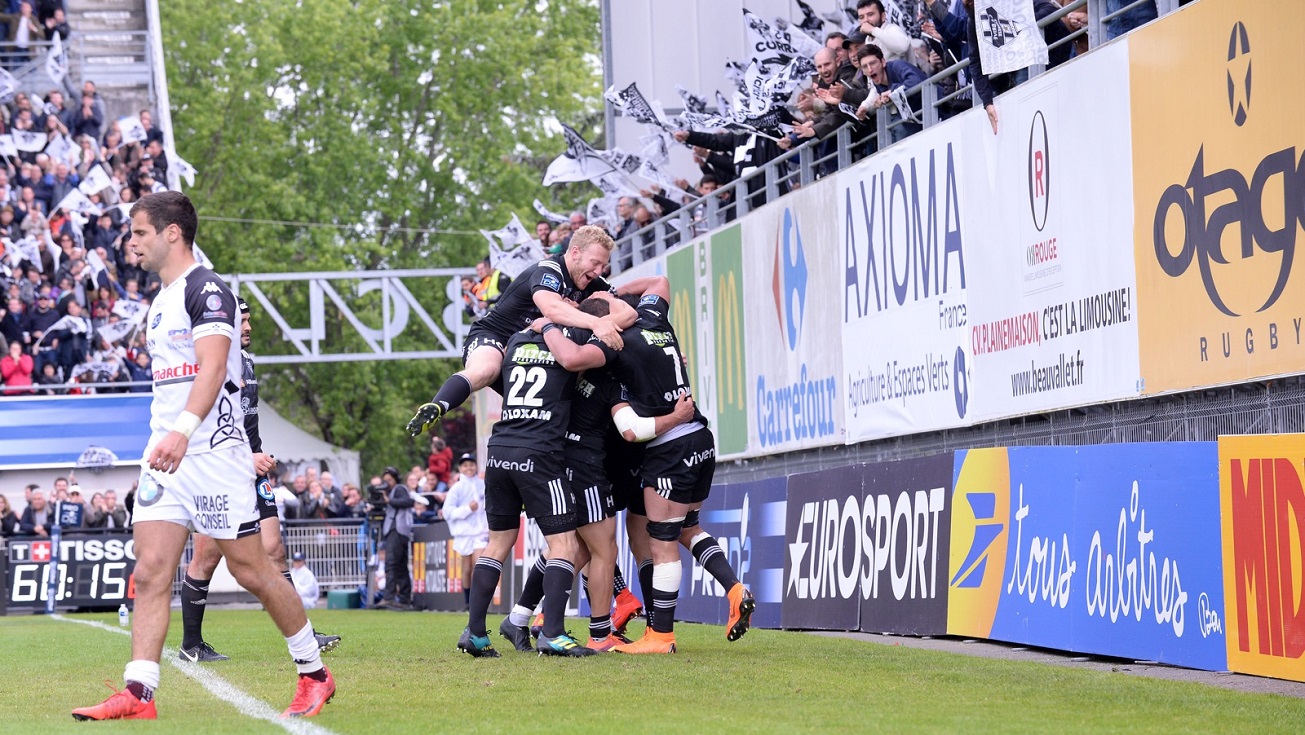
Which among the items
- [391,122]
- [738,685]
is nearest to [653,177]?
[738,685]

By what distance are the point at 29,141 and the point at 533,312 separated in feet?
84.1

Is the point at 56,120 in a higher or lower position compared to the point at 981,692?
higher

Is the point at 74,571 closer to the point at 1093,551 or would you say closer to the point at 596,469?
the point at 596,469

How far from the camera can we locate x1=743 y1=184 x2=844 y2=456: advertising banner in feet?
56.7

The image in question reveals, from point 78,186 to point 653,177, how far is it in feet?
50.9

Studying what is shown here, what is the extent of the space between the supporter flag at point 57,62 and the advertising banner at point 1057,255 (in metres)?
27.7

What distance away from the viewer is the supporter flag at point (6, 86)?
36194mm

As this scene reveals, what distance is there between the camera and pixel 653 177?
914 inches

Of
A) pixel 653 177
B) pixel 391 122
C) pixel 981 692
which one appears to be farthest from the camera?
pixel 391 122

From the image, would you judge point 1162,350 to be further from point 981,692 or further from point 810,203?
point 810,203

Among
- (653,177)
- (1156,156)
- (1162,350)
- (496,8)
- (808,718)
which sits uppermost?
(496,8)

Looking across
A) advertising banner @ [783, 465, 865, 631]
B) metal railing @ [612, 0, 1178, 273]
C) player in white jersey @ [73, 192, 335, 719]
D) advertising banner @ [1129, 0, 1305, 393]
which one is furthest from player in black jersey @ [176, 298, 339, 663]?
metal railing @ [612, 0, 1178, 273]

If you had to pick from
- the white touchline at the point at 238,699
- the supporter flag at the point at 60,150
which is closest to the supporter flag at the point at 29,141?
the supporter flag at the point at 60,150

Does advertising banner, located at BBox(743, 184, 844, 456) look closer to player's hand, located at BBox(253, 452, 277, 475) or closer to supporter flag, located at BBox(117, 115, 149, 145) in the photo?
player's hand, located at BBox(253, 452, 277, 475)
